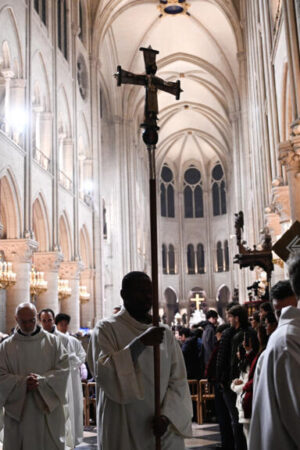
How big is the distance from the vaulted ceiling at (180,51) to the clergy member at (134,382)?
75.7 ft

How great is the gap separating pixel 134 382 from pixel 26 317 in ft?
6.56

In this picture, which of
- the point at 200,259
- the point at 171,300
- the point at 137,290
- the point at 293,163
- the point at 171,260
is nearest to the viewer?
the point at 137,290

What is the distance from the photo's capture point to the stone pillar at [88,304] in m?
22.4

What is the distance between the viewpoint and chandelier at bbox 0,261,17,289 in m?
13.7

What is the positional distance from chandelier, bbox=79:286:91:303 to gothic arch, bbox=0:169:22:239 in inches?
301

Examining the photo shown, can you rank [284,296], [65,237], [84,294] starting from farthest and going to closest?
[84,294] → [65,237] → [284,296]

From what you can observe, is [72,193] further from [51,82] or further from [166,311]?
[166,311]

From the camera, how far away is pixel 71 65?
71.0 ft

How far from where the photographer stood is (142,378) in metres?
3.24

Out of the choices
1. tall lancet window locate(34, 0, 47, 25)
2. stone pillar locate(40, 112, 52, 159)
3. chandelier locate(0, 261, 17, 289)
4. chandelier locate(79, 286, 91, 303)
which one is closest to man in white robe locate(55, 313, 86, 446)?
chandelier locate(0, 261, 17, 289)

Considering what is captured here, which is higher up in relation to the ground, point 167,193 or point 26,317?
point 167,193

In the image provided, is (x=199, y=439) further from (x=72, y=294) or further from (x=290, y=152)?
(x=72, y=294)

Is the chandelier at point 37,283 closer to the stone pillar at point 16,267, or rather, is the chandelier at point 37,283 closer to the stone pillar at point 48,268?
the stone pillar at point 48,268

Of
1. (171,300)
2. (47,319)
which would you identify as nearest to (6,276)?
(47,319)
